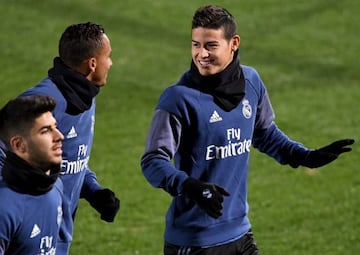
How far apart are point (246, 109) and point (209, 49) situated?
443 millimetres

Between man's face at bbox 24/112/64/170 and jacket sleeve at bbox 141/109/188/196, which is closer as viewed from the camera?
man's face at bbox 24/112/64/170

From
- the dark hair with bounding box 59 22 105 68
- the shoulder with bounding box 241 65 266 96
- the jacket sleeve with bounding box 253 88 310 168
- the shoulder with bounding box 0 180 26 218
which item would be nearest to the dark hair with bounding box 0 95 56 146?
the shoulder with bounding box 0 180 26 218

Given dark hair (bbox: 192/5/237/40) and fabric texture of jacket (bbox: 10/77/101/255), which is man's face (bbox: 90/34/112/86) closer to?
fabric texture of jacket (bbox: 10/77/101/255)

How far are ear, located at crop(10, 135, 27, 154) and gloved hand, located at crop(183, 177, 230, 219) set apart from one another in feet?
3.39

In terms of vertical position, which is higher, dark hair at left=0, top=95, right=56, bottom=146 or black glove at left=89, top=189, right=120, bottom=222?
dark hair at left=0, top=95, right=56, bottom=146

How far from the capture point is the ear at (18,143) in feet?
17.9

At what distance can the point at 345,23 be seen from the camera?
15.9m

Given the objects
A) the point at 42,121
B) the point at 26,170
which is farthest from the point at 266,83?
the point at 26,170

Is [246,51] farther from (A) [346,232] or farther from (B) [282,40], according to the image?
(A) [346,232]

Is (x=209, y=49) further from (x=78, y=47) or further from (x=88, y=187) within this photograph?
(x=88, y=187)

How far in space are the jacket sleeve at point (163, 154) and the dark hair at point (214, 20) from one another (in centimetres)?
55

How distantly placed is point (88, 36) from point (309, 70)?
807 centimetres

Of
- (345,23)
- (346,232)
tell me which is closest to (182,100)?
(346,232)

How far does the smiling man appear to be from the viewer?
6.54m
